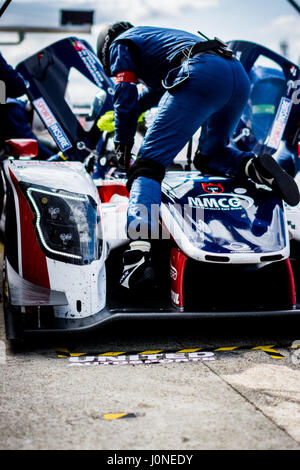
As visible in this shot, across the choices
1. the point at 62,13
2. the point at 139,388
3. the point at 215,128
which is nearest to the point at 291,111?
the point at 215,128

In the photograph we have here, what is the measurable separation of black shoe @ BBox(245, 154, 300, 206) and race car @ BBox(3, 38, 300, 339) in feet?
0.23

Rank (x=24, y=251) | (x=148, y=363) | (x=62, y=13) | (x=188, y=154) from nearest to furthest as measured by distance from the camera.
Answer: (x=148, y=363)
(x=24, y=251)
(x=188, y=154)
(x=62, y=13)

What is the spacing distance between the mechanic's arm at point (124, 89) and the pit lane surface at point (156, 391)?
3.76 ft

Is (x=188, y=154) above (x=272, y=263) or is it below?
above

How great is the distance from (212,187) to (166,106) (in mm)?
519

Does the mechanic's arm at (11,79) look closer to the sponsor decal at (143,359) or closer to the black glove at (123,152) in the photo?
the black glove at (123,152)

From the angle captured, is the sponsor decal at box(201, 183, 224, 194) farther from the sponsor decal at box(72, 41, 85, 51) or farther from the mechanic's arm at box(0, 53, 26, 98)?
the sponsor decal at box(72, 41, 85, 51)

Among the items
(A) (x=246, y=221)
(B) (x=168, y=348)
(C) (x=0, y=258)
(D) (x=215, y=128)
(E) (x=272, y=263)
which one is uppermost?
(D) (x=215, y=128)

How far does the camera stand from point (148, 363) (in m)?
2.82

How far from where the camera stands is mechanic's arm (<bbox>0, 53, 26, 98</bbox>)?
441 centimetres

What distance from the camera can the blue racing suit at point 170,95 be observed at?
3.25 meters

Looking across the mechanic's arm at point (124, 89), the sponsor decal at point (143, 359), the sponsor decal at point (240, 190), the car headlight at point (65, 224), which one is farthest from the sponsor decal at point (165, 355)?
the mechanic's arm at point (124, 89)

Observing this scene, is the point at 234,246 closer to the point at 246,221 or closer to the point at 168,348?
the point at 246,221

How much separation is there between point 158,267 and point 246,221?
65 cm
